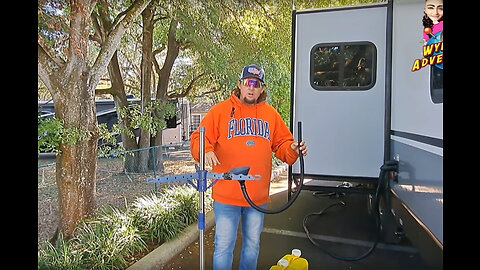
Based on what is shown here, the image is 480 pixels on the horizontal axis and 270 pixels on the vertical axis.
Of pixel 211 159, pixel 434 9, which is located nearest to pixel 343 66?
pixel 434 9

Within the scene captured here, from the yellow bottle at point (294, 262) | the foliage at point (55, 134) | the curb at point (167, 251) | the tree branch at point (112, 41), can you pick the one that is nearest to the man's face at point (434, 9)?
the yellow bottle at point (294, 262)

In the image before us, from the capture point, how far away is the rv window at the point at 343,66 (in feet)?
7.20

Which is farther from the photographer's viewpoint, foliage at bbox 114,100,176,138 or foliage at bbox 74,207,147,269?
foliage at bbox 114,100,176,138

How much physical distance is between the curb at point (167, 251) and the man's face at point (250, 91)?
641 millimetres

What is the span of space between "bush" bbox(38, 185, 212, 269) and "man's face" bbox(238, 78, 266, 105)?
2.17 feet

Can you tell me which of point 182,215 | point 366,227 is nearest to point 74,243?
point 182,215

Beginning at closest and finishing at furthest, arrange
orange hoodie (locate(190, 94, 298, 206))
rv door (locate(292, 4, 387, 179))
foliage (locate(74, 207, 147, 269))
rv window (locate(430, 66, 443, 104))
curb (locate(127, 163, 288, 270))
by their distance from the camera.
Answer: rv window (locate(430, 66, 443, 104)) < orange hoodie (locate(190, 94, 298, 206)) < foliage (locate(74, 207, 147, 269)) < curb (locate(127, 163, 288, 270)) < rv door (locate(292, 4, 387, 179))

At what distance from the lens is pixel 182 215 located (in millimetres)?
2428

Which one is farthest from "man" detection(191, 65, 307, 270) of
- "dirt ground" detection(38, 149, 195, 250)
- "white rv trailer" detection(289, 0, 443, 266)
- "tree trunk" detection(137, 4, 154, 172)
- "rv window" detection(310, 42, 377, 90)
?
"tree trunk" detection(137, 4, 154, 172)

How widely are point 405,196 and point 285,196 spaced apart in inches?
25.7

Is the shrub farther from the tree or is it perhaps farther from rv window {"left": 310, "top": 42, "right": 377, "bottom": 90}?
rv window {"left": 310, "top": 42, "right": 377, "bottom": 90}

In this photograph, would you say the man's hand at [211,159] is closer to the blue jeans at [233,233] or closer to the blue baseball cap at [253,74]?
the blue jeans at [233,233]

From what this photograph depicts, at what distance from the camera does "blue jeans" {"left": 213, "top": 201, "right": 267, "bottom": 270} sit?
172cm
